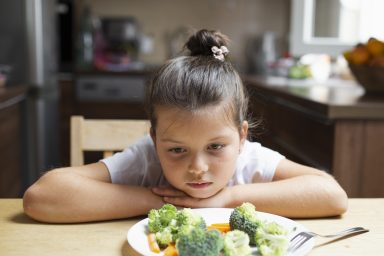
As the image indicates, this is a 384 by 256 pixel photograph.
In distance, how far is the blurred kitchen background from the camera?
9.28 ft

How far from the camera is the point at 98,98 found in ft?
11.8

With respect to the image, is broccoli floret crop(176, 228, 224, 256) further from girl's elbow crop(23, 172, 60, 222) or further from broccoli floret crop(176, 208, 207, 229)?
girl's elbow crop(23, 172, 60, 222)

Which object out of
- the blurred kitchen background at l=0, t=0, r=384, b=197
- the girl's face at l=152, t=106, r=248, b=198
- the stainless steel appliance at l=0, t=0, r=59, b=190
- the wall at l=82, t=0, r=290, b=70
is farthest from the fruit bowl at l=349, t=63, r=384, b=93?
the wall at l=82, t=0, r=290, b=70

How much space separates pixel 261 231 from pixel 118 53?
137 inches

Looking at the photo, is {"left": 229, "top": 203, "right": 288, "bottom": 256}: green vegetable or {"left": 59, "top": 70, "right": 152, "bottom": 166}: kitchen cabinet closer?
{"left": 229, "top": 203, "right": 288, "bottom": 256}: green vegetable

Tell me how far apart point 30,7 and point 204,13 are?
1.66m

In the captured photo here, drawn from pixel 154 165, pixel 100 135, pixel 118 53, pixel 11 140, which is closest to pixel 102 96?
pixel 118 53

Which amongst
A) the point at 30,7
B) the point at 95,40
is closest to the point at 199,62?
the point at 30,7

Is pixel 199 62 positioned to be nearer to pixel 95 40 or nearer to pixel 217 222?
pixel 217 222

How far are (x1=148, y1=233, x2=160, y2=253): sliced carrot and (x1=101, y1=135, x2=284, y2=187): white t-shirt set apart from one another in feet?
1.13

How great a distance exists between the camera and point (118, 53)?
4.04 m

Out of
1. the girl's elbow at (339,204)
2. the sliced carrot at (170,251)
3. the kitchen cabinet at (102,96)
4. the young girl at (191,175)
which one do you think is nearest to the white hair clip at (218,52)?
the young girl at (191,175)

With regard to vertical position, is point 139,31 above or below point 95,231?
above

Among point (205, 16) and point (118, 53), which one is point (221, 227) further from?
point (205, 16)
